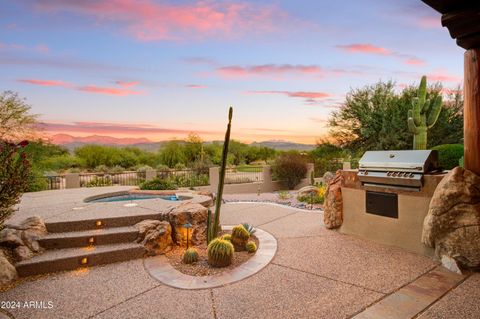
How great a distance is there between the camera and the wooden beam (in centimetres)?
400

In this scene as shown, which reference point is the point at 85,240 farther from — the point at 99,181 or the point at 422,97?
the point at 99,181

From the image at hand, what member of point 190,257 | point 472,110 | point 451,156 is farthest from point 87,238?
point 451,156

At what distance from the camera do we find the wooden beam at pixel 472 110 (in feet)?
13.1

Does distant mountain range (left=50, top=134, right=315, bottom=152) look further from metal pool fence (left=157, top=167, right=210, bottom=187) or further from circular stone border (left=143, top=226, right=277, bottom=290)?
circular stone border (left=143, top=226, right=277, bottom=290)

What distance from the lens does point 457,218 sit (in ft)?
12.3

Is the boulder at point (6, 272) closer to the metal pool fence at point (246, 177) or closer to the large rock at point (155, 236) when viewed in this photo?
the large rock at point (155, 236)

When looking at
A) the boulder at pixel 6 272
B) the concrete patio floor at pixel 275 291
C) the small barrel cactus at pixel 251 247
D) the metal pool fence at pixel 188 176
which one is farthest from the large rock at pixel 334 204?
the metal pool fence at pixel 188 176

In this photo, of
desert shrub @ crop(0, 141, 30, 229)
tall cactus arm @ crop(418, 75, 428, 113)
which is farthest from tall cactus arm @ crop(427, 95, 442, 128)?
desert shrub @ crop(0, 141, 30, 229)

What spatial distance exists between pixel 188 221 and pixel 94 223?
1.71 metres

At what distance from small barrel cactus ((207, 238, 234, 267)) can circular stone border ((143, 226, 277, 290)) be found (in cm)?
18

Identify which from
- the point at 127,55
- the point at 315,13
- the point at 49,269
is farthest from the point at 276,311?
the point at 127,55

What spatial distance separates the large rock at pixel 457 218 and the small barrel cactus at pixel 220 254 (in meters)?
2.88

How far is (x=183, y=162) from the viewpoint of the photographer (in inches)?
896

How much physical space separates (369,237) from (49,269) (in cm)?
523
